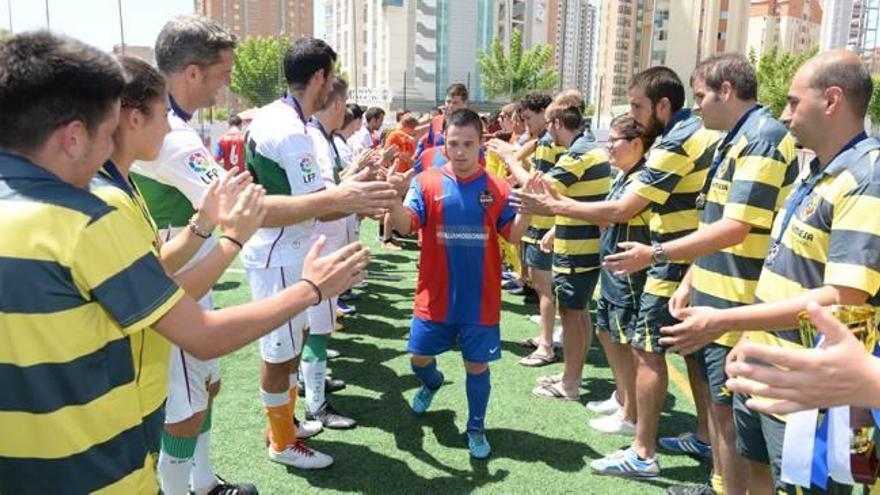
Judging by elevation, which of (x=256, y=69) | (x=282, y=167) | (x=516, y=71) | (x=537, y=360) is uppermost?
(x=256, y=69)

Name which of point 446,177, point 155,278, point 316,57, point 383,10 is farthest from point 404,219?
point 383,10

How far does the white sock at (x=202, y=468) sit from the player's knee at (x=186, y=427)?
0.38 meters

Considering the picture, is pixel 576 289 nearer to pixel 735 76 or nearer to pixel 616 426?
pixel 616 426

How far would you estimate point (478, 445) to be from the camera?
418cm

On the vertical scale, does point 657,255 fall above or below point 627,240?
above

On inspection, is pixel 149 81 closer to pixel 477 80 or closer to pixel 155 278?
pixel 155 278

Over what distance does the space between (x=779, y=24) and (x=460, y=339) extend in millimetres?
114177

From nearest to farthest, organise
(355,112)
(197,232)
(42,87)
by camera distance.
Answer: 1. (42,87)
2. (197,232)
3. (355,112)

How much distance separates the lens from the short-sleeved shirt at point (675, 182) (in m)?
3.70

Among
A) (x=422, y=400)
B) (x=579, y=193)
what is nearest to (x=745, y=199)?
(x=579, y=193)

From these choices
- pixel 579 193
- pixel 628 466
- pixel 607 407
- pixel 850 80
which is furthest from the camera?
pixel 579 193

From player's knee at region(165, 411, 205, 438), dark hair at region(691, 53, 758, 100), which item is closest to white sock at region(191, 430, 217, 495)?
player's knee at region(165, 411, 205, 438)

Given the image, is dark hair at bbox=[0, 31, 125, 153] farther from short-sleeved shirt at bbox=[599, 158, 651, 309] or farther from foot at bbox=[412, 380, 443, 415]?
foot at bbox=[412, 380, 443, 415]

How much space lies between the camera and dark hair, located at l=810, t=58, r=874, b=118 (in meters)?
2.36
